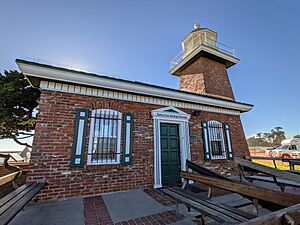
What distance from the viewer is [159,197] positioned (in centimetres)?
381

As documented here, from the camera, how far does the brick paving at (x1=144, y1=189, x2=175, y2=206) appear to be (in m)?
3.45

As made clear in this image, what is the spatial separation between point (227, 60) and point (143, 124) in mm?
8779

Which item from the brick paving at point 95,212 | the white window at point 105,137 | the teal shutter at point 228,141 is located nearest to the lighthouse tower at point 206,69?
the teal shutter at point 228,141

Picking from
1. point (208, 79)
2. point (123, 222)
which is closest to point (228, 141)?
point (208, 79)

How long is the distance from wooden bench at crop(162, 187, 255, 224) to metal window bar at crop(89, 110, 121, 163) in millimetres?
2346

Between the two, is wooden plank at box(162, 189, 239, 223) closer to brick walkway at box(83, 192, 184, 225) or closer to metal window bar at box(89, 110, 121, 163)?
brick walkway at box(83, 192, 184, 225)

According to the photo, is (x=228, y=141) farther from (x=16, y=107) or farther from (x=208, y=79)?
(x=16, y=107)

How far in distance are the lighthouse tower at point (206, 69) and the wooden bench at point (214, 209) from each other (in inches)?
287

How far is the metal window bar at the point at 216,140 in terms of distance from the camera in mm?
6254

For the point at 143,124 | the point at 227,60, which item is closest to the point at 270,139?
the point at 227,60

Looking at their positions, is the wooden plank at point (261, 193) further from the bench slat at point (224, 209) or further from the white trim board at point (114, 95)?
the white trim board at point (114, 95)

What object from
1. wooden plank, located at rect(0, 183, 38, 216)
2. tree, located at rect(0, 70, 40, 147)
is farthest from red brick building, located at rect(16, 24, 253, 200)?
tree, located at rect(0, 70, 40, 147)

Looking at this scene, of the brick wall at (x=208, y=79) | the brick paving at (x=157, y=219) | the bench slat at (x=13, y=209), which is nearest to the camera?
the bench slat at (x=13, y=209)

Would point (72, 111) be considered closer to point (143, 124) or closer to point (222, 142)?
point (143, 124)
